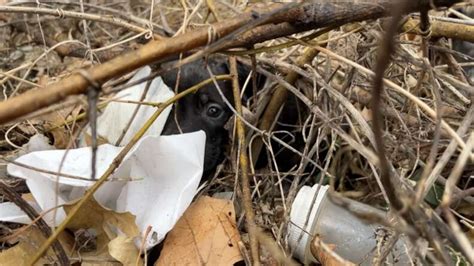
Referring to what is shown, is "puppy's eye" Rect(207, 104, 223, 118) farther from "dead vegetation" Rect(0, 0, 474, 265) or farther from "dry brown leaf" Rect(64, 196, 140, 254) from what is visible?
"dry brown leaf" Rect(64, 196, 140, 254)

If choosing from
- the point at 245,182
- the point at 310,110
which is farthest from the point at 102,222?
the point at 310,110

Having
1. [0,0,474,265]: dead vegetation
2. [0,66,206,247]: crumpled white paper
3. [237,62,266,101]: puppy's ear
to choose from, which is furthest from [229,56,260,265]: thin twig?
[237,62,266,101]: puppy's ear

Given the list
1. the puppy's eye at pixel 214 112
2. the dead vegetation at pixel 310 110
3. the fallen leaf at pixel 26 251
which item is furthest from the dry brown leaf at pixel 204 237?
the puppy's eye at pixel 214 112

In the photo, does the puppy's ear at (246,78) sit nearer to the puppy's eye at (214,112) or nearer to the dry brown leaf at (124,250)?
the puppy's eye at (214,112)

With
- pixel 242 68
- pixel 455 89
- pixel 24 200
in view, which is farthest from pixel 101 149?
pixel 455 89

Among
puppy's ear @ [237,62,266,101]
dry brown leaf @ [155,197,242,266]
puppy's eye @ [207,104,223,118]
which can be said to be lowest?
dry brown leaf @ [155,197,242,266]

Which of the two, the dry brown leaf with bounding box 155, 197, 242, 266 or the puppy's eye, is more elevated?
the puppy's eye

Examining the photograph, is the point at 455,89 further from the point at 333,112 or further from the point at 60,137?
the point at 60,137
